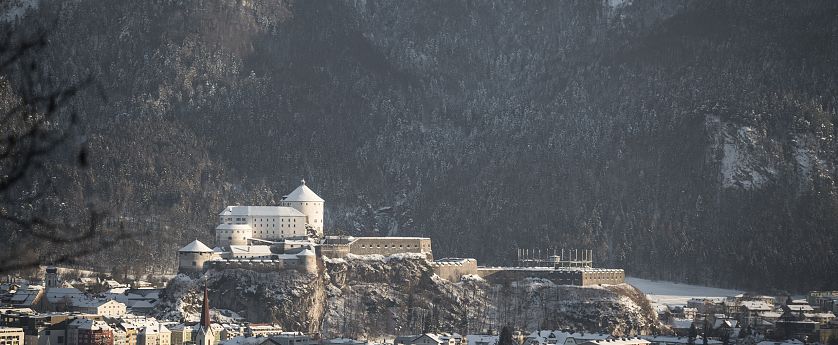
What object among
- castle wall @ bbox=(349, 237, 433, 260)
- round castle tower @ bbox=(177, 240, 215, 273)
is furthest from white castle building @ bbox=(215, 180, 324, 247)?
castle wall @ bbox=(349, 237, 433, 260)

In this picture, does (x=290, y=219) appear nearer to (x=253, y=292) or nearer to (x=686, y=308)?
(x=253, y=292)

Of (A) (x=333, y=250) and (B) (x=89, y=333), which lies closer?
(B) (x=89, y=333)

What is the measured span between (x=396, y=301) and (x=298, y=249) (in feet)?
30.9

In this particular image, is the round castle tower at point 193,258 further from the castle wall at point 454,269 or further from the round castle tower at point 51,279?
the castle wall at point 454,269

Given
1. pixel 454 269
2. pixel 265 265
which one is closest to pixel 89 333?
pixel 265 265

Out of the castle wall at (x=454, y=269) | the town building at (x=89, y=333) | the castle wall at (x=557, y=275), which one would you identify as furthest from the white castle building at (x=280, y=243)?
the town building at (x=89, y=333)

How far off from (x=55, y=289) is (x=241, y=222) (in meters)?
17.7

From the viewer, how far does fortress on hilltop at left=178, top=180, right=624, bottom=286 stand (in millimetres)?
159875

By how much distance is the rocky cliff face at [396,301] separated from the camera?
513 feet

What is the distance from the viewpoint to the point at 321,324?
518 ft

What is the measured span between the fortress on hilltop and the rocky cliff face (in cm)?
133

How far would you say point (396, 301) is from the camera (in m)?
162

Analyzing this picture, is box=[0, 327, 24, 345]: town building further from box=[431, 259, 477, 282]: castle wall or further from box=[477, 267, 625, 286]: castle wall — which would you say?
box=[477, 267, 625, 286]: castle wall

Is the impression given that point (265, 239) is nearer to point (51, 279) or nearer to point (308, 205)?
point (308, 205)
